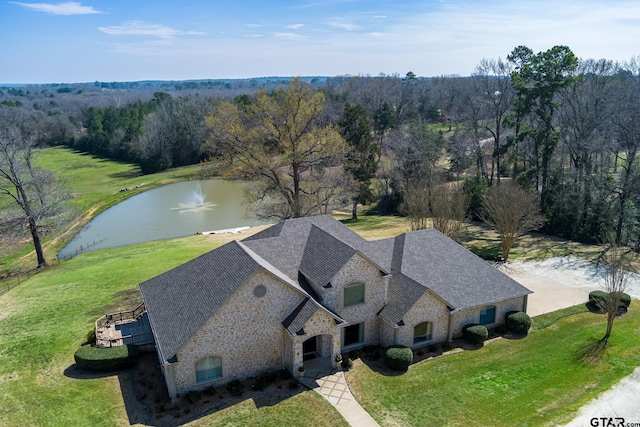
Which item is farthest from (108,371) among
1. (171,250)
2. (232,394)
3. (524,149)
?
(524,149)

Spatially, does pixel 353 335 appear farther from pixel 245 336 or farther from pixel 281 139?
pixel 281 139

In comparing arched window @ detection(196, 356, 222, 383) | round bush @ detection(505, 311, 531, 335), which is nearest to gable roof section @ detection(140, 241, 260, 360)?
arched window @ detection(196, 356, 222, 383)

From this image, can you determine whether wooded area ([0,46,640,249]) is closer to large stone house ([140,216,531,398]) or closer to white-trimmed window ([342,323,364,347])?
large stone house ([140,216,531,398])

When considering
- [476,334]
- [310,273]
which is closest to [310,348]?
[310,273]

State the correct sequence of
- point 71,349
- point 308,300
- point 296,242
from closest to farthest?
point 308,300, point 71,349, point 296,242

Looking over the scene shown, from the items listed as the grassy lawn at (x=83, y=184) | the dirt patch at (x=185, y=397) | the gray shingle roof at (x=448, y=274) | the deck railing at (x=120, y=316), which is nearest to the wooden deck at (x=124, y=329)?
the deck railing at (x=120, y=316)

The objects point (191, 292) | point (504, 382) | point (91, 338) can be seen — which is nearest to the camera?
point (504, 382)
